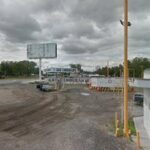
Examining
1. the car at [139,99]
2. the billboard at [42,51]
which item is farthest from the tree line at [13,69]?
the car at [139,99]

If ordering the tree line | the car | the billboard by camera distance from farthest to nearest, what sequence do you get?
the tree line, the billboard, the car

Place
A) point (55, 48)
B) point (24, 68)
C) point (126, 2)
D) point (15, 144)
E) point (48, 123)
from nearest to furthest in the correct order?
point (15, 144), point (126, 2), point (48, 123), point (55, 48), point (24, 68)

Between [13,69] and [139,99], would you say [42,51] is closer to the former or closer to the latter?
[139,99]

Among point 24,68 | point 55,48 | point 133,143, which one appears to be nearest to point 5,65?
point 24,68

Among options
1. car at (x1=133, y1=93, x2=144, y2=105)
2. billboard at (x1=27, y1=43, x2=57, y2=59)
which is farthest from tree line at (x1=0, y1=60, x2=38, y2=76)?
car at (x1=133, y1=93, x2=144, y2=105)

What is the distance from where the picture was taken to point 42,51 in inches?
3017

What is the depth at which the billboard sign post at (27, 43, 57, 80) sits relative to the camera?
7569 centimetres

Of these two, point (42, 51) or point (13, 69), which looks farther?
point (13, 69)

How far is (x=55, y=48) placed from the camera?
249ft

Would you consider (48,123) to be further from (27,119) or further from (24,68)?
(24,68)

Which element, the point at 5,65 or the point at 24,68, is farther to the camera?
the point at 24,68

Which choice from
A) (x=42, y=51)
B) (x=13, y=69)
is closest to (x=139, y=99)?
(x=42, y=51)

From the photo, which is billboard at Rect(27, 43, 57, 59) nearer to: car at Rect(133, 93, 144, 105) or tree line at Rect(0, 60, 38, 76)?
car at Rect(133, 93, 144, 105)

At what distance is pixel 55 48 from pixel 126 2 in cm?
6244
